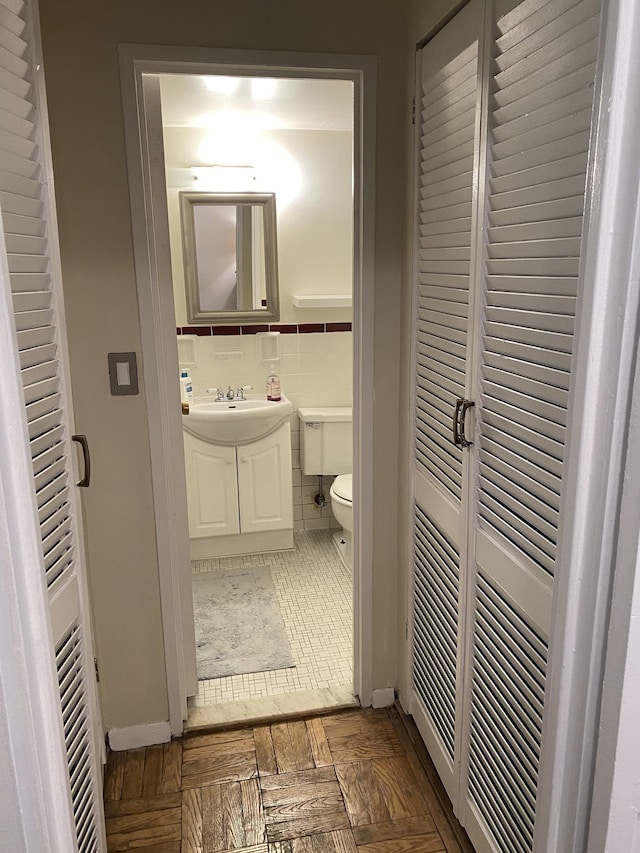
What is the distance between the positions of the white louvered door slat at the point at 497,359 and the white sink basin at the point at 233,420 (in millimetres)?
1294

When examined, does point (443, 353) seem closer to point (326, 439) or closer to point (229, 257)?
point (326, 439)

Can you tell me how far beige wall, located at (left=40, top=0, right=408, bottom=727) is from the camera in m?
1.73

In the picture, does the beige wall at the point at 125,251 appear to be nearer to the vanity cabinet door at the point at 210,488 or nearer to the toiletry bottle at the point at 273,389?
the vanity cabinet door at the point at 210,488

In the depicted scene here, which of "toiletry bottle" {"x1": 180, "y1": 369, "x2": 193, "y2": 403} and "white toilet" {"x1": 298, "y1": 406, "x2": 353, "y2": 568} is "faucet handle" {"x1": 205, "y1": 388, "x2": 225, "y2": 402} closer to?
"toiletry bottle" {"x1": 180, "y1": 369, "x2": 193, "y2": 403}

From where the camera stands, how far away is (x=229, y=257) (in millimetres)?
3260

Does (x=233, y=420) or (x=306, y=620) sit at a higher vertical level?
(x=233, y=420)

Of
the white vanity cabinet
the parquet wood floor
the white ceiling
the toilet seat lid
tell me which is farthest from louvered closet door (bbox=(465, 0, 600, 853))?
the white vanity cabinet

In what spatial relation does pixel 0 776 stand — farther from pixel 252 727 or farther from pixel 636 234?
pixel 252 727

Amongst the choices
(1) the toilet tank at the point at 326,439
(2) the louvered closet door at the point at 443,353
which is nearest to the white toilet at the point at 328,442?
(1) the toilet tank at the point at 326,439

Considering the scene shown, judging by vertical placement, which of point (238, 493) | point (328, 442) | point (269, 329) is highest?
point (269, 329)

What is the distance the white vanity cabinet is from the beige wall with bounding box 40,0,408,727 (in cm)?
115

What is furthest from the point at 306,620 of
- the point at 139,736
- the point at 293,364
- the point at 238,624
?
the point at 293,364

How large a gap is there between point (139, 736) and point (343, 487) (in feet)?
4.64

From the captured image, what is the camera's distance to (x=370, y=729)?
7.21 ft
